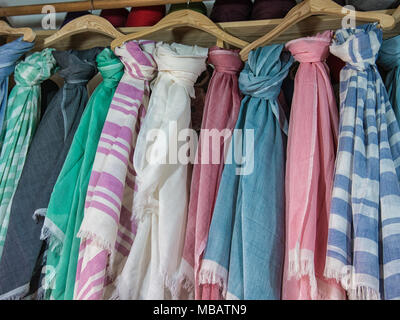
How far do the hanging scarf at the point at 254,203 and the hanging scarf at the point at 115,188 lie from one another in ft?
0.76

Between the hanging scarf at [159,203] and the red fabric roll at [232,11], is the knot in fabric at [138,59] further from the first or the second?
the red fabric roll at [232,11]

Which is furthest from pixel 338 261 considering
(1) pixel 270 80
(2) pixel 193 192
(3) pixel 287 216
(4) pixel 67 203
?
(4) pixel 67 203

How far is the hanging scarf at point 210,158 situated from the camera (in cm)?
92

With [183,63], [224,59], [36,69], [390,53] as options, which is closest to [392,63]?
[390,53]

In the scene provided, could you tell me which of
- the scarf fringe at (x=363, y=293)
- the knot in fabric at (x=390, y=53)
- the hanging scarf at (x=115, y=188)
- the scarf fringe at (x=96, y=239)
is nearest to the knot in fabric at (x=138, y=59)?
the hanging scarf at (x=115, y=188)

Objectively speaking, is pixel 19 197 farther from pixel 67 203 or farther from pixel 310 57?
pixel 310 57

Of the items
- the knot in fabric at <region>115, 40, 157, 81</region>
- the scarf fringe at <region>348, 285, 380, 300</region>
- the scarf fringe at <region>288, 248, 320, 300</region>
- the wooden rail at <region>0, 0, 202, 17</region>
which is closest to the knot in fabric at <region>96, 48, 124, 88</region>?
the knot in fabric at <region>115, 40, 157, 81</region>

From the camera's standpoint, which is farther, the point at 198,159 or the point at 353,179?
the point at 198,159

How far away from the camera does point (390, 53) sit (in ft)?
3.37

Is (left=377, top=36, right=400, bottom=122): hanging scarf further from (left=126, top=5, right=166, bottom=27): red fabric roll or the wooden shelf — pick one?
(left=126, top=5, right=166, bottom=27): red fabric roll

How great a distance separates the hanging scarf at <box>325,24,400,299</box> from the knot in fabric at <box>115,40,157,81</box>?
1.61 ft

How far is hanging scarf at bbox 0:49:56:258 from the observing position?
3.67ft

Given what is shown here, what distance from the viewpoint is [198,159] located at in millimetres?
1012

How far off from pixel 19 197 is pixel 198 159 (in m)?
0.47
